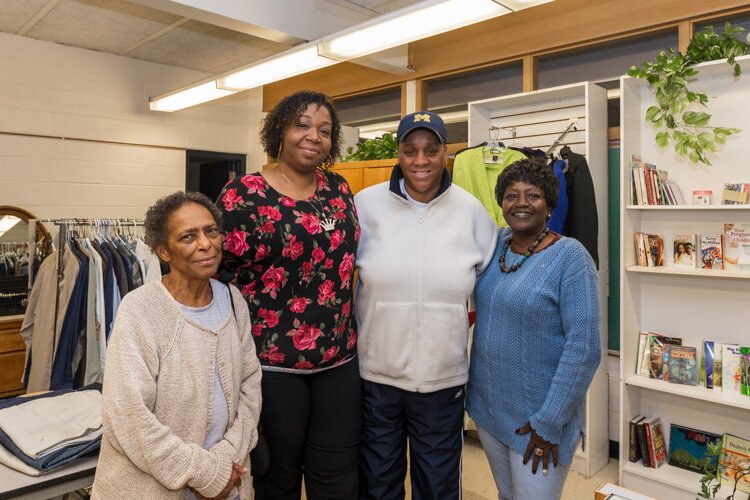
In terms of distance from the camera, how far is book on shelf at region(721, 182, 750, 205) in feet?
8.87

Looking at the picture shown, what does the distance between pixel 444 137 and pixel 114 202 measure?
4.35m

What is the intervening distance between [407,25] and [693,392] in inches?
98.0

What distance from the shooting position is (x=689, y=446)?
119 inches

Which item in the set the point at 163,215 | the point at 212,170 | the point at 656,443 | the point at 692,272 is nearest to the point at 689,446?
the point at 656,443

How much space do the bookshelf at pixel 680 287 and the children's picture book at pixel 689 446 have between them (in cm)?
5

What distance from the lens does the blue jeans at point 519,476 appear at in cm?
159

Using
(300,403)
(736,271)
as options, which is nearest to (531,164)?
(300,403)

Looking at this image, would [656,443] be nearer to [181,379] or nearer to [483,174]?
[483,174]

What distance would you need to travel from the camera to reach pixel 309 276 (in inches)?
65.2

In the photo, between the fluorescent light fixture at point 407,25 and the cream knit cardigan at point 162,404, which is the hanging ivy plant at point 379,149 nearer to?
the fluorescent light fixture at point 407,25

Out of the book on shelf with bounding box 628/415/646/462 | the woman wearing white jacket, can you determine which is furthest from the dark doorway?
the book on shelf with bounding box 628/415/646/462

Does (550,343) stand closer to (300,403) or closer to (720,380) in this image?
(300,403)

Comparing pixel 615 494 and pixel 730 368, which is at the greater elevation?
pixel 730 368

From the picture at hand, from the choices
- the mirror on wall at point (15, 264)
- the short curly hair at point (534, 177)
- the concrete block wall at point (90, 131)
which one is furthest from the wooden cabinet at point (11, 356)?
the short curly hair at point (534, 177)
